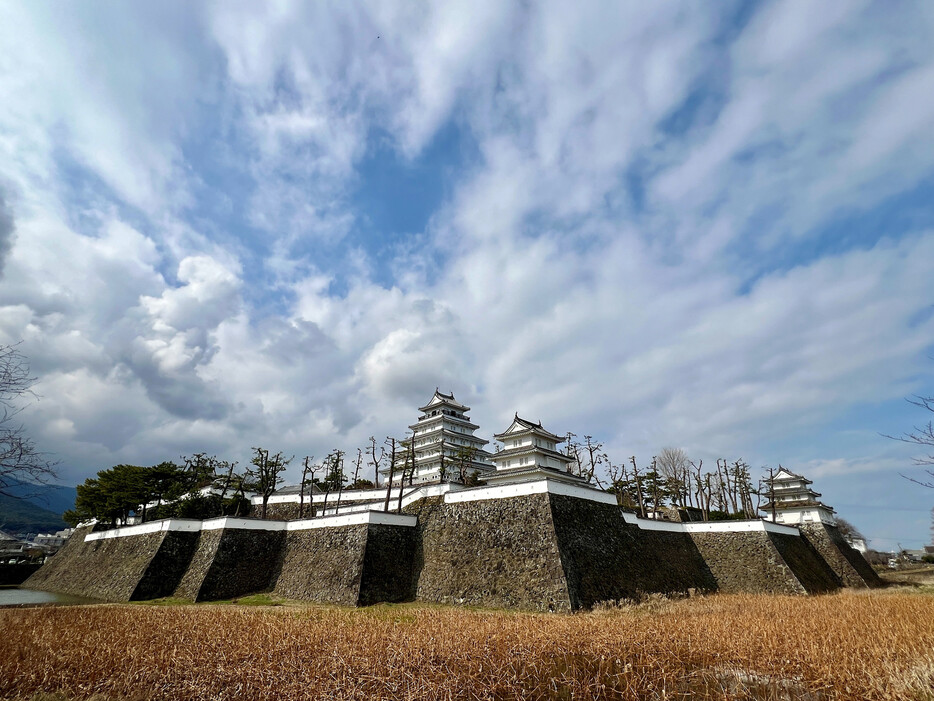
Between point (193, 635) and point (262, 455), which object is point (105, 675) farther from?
point (262, 455)

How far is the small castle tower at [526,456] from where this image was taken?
33.3 metres

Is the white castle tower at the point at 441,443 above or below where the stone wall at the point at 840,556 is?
above

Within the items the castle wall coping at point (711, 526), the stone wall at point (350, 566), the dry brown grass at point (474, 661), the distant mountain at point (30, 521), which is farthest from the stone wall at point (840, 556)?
the distant mountain at point (30, 521)

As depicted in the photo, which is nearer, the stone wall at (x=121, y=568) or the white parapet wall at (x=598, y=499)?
the white parapet wall at (x=598, y=499)

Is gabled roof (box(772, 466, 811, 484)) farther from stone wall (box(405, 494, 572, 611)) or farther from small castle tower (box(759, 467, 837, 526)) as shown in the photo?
stone wall (box(405, 494, 572, 611))

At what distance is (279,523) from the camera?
27.4m

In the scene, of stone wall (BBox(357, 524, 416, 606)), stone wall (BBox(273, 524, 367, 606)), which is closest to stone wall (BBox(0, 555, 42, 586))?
stone wall (BBox(273, 524, 367, 606))

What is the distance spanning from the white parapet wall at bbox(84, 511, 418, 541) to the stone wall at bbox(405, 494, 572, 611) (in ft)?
6.14

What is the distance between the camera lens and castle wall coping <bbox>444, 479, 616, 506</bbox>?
74.4ft

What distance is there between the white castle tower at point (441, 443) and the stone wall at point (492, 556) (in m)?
16.9

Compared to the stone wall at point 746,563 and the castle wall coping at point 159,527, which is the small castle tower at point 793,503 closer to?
the stone wall at point 746,563

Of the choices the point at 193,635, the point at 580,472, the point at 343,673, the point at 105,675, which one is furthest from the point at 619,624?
the point at 580,472

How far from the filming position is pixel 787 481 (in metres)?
39.7

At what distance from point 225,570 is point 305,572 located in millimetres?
4244
